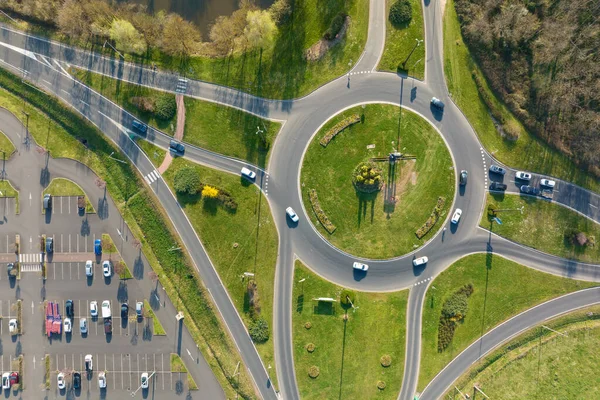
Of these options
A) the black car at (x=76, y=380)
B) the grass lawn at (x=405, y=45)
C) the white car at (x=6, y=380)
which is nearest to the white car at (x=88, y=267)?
the black car at (x=76, y=380)

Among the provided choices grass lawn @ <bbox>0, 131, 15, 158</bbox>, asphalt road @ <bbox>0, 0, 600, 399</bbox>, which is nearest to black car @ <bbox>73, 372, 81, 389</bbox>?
asphalt road @ <bbox>0, 0, 600, 399</bbox>

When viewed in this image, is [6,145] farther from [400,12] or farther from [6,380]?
[400,12]

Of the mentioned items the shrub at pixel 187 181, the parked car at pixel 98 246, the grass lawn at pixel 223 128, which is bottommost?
the parked car at pixel 98 246

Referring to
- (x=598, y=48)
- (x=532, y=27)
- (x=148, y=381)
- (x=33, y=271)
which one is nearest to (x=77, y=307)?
(x=33, y=271)

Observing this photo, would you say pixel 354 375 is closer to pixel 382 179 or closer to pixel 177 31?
pixel 382 179

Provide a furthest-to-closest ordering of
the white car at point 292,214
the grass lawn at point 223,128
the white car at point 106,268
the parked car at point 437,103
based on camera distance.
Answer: the grass lawn at point 223,128, the white car at point 106,268, the white car at point 292,214, the parked car at point 437,103

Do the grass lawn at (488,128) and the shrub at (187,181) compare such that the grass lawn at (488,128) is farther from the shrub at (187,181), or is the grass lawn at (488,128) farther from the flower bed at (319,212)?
the shrub at (187,181)

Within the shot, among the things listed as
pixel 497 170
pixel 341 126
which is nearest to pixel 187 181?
pixel 341 126
